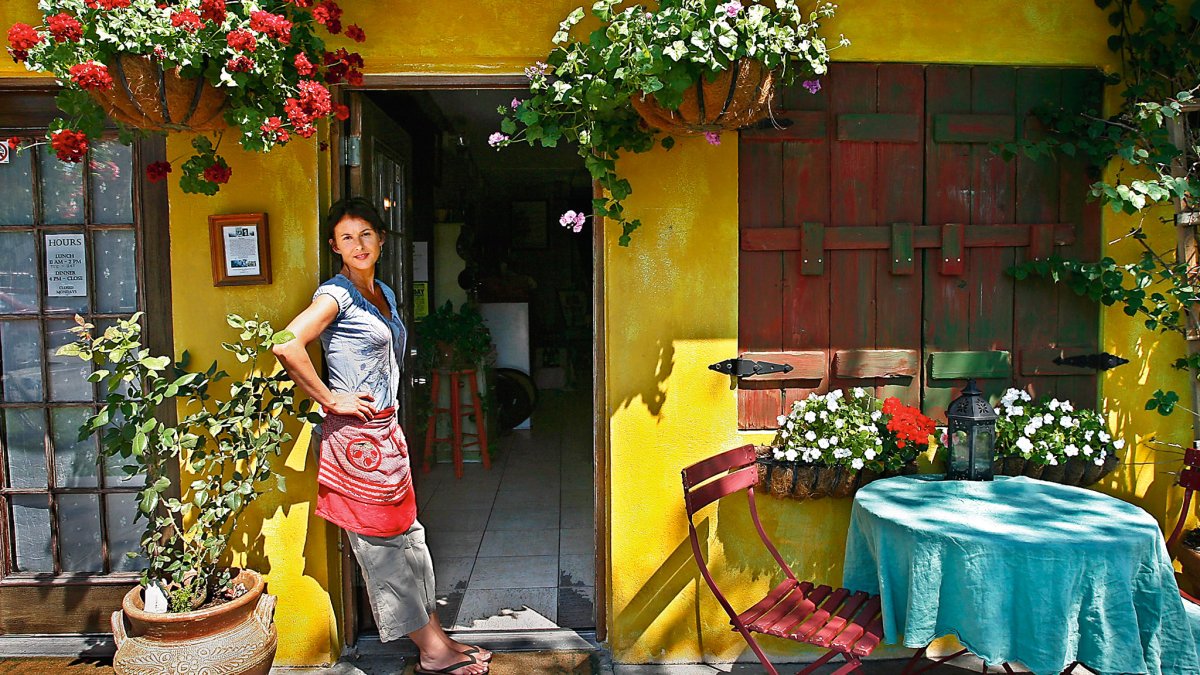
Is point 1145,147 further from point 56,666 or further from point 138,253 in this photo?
point 56,666

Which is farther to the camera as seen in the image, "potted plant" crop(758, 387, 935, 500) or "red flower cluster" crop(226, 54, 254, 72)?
"potted plant" crop(758, 387, 935, 500)

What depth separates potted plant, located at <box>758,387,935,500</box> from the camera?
10.7 ft

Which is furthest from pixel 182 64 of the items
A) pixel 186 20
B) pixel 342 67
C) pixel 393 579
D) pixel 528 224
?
pixel 528 224

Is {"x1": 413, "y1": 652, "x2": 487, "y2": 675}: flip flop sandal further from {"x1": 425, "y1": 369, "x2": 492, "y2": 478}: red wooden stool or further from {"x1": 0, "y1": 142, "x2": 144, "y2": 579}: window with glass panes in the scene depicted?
{"x1": 425, "y1": 369, "x2": 492, "y2": 478}: red wooden stool

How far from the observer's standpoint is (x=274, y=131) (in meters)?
2.76

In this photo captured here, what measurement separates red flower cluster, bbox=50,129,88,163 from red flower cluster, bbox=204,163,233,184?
1.39ft

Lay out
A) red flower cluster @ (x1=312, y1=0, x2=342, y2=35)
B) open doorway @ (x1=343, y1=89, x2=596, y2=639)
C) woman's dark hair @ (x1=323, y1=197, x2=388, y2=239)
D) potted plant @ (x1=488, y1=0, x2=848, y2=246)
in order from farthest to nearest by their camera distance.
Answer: open doorway @ (x1=343, y1=89, x2=596, y2=639) → woman's dark hair @ (x1=323, y1=197, x2=388, y2=239) → red flower cluster @ (x1=312, y1=0, x2=342, y2=35) → potted plant @ (x1=488, y1=0, x2=848, y2=246)

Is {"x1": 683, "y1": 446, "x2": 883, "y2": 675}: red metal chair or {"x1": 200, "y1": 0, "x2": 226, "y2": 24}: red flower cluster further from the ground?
{"x1": 200, "y1": 0, "x2": 226, "y2": 24}: red flower cluster

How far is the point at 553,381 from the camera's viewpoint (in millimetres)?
9844

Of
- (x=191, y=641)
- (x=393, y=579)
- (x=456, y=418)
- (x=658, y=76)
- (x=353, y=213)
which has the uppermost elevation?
(x=658, y=76)

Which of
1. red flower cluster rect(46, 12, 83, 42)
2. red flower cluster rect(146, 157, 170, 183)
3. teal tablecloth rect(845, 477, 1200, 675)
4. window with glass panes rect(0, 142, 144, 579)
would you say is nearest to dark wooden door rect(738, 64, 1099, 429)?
teal tablecloth rect(845, 477, 1200, 675)

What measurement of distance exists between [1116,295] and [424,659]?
317 cm

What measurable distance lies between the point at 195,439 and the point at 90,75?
1257 millimetres

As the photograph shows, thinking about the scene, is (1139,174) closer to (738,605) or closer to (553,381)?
(738,605)
